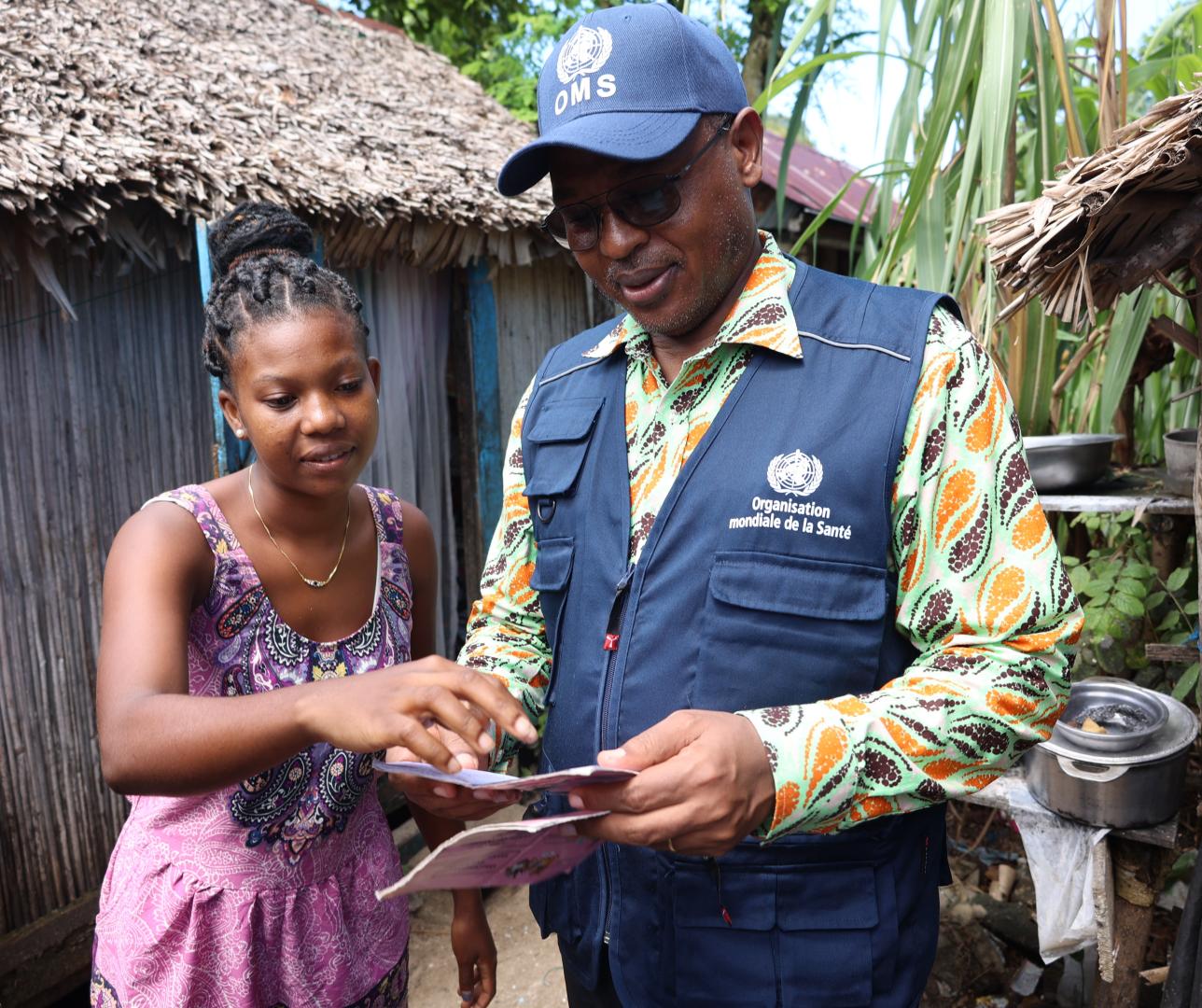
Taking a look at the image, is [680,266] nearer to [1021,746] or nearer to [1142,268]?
[1021,746]

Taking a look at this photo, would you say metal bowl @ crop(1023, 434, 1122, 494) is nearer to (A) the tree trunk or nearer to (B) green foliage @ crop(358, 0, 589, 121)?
(B) green foliage @ crop(358, 0, 589, 121)

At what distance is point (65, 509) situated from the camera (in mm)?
3396

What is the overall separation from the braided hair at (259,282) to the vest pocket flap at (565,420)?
44 centimetres

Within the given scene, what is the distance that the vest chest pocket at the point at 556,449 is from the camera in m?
1.62

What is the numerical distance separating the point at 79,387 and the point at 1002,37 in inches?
127

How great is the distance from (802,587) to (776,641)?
0.09m

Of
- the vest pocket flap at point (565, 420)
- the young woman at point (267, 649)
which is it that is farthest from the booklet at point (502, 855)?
the vest pocket flap at point (565, 420)

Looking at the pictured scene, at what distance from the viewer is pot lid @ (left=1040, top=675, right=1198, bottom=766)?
276cm

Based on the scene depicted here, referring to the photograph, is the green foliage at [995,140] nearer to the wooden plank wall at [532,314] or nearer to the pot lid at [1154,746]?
the pot lid at [1154,746]

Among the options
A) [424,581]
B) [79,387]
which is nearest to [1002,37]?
[424,581]

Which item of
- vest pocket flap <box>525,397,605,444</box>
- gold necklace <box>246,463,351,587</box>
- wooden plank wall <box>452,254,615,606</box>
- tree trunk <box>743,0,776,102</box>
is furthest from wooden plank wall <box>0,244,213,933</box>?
tree trunk <box>743,0,776,102</box>

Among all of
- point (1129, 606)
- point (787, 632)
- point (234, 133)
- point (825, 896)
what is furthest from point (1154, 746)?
point (234, 133)

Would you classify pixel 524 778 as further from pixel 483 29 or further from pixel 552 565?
pixel 483 29

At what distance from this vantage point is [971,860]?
4168 millimetres
